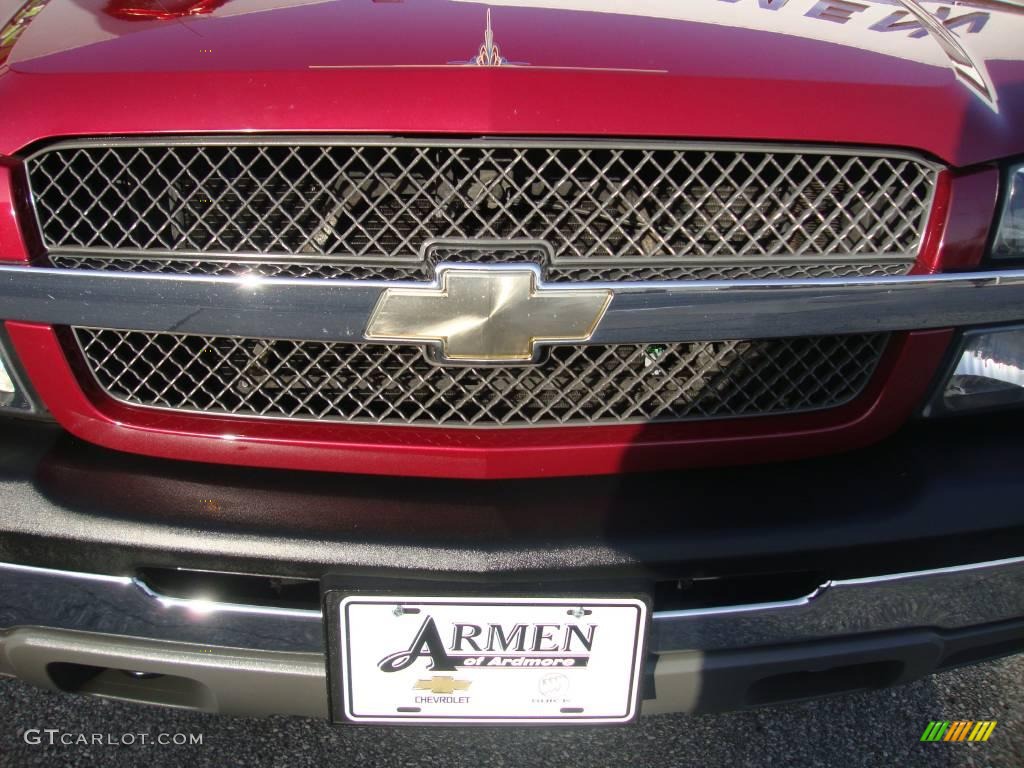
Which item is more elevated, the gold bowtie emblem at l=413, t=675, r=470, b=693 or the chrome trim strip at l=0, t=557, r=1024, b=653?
the chrome trim strip at l=0, t=557, r=1024, b=653

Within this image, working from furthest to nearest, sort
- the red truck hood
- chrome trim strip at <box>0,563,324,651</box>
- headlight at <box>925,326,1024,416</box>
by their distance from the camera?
headlight at <box>925,326,1024,416</box> < chrome trim strip at <box>0,563,324,651</box> < the red truck hood

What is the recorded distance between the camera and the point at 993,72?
4.62 ft

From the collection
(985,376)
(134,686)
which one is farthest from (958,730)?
(134,686)

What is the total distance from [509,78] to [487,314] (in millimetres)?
323

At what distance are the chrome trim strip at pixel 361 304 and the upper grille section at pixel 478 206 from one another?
0.05 meters

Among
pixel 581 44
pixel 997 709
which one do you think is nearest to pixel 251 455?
pixel 581 44

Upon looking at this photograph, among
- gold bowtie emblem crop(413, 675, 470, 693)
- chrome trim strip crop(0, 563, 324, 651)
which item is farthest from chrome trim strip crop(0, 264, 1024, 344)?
gold bowtie emblem crop(413, 675, 470, 693)

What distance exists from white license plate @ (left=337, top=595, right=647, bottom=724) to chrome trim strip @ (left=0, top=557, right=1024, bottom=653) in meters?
0.07

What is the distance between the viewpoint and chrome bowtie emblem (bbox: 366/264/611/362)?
1263mm

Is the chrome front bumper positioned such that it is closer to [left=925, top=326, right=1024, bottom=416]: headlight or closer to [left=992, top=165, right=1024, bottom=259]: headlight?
[left=925, top=326, right=1024, bottom=416]: headlight

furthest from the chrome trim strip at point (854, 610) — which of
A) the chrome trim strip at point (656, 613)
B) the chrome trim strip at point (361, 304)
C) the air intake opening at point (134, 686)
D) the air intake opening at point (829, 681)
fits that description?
the air intake opening at point (134, 686)

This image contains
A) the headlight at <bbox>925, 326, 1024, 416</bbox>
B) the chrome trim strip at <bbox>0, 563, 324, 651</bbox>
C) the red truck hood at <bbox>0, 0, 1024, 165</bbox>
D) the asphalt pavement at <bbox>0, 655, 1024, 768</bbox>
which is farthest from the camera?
the asphalt pavement at <bbox>0, 655, 1024, 768</bbox>

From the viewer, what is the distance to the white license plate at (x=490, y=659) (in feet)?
4.38

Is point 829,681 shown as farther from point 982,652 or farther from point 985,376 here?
point 985,376
